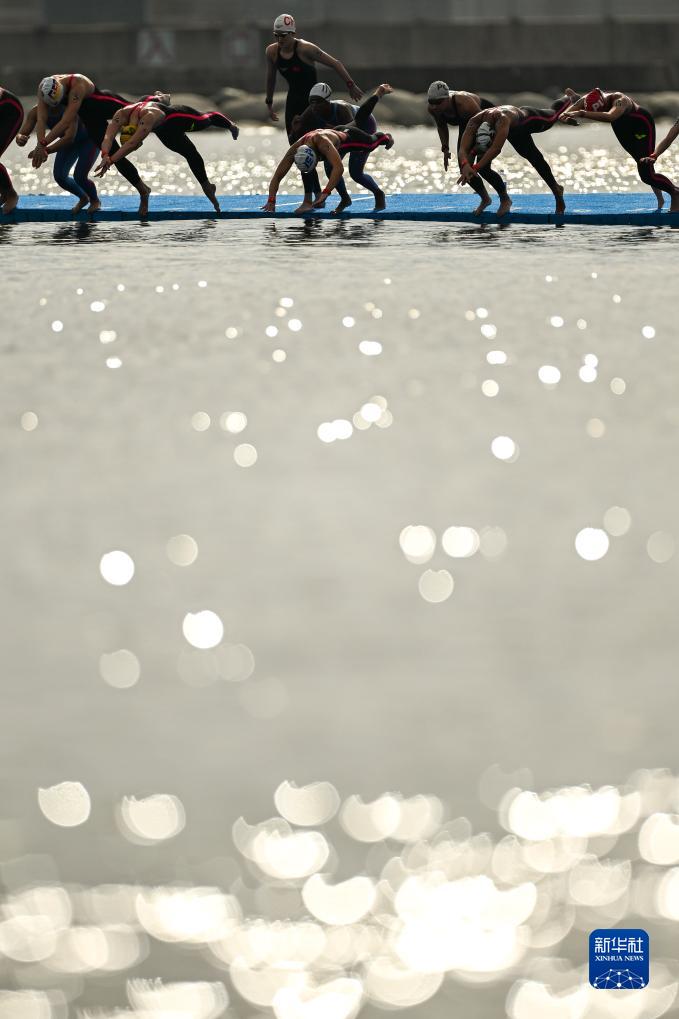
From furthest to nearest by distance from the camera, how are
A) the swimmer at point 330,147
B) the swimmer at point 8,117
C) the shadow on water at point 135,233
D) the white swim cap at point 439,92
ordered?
the swimmer at point 8,117, the swimmer at point 330,147, the white swim cap at point 439,92, the shadow on water at point 135,233

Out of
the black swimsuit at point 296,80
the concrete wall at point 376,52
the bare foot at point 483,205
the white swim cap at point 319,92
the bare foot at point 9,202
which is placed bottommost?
the bare foot at point 483,205

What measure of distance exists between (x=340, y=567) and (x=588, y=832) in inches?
73.8

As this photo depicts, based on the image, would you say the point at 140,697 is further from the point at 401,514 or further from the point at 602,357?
the point at 602,357

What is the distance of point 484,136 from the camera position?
1580 centimetres

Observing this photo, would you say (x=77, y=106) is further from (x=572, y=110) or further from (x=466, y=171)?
(x=572, y=110)

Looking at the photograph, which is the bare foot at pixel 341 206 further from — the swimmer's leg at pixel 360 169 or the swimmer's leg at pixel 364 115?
the swimmer's leg at pixel 364 115

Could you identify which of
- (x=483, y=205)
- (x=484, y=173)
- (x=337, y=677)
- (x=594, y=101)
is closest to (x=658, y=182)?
(x=594, y=101)

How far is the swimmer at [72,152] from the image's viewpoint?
1647 centimetres

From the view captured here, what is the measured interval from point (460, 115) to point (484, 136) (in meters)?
0.57

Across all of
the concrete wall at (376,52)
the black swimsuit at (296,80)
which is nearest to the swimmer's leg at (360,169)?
the black swimsuit at (296,80)

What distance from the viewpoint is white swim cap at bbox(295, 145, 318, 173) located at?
53.2ft

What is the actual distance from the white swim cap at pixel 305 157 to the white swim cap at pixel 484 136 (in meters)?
1.39

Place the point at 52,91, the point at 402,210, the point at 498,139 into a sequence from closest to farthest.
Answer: the point at 498,139, the point at 52,91, the point at 402,210

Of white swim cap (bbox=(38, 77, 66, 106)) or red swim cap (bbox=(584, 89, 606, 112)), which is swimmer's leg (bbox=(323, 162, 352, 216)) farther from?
red swim cap (bbox=(584, 89, 606, 112))
